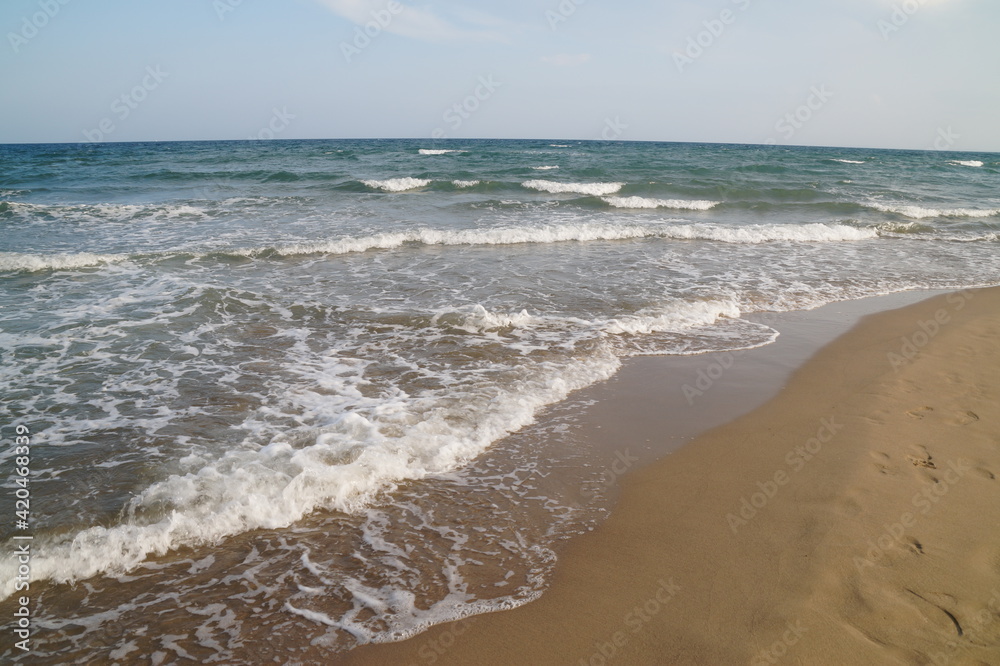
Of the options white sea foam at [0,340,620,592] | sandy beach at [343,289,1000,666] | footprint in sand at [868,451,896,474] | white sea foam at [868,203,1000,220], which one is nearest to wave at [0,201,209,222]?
white sea foam at [0,340,620,592]

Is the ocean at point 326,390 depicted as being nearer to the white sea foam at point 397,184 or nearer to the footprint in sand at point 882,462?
the footprint in sand at point 882,462

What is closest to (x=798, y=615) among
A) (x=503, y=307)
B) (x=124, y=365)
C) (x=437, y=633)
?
(x=437, y=633)

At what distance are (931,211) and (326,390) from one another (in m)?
22.3

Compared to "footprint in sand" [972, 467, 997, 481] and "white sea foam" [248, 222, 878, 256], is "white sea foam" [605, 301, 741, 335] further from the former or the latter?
"white sea foam" [248, 222, 878, 256]

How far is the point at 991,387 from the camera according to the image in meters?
5.55

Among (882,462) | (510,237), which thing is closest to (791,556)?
(882,462)

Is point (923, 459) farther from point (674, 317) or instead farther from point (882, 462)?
point (674, 317)

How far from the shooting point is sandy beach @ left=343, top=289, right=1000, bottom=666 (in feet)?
8.45

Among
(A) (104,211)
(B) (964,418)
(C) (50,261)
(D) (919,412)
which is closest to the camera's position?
(B) (964,418)

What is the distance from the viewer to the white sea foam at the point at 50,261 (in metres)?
9.64

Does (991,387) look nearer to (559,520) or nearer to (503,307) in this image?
(559,520)

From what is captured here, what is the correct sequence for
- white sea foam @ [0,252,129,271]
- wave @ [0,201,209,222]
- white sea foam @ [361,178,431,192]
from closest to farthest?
white sea foam @ [0,252,129,271], wave @ [0,201,209,222], white sea foam @ [361,178,431,192]

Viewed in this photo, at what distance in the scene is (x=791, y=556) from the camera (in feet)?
10.4

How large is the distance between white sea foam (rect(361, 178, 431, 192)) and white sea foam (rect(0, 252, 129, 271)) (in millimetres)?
12388
